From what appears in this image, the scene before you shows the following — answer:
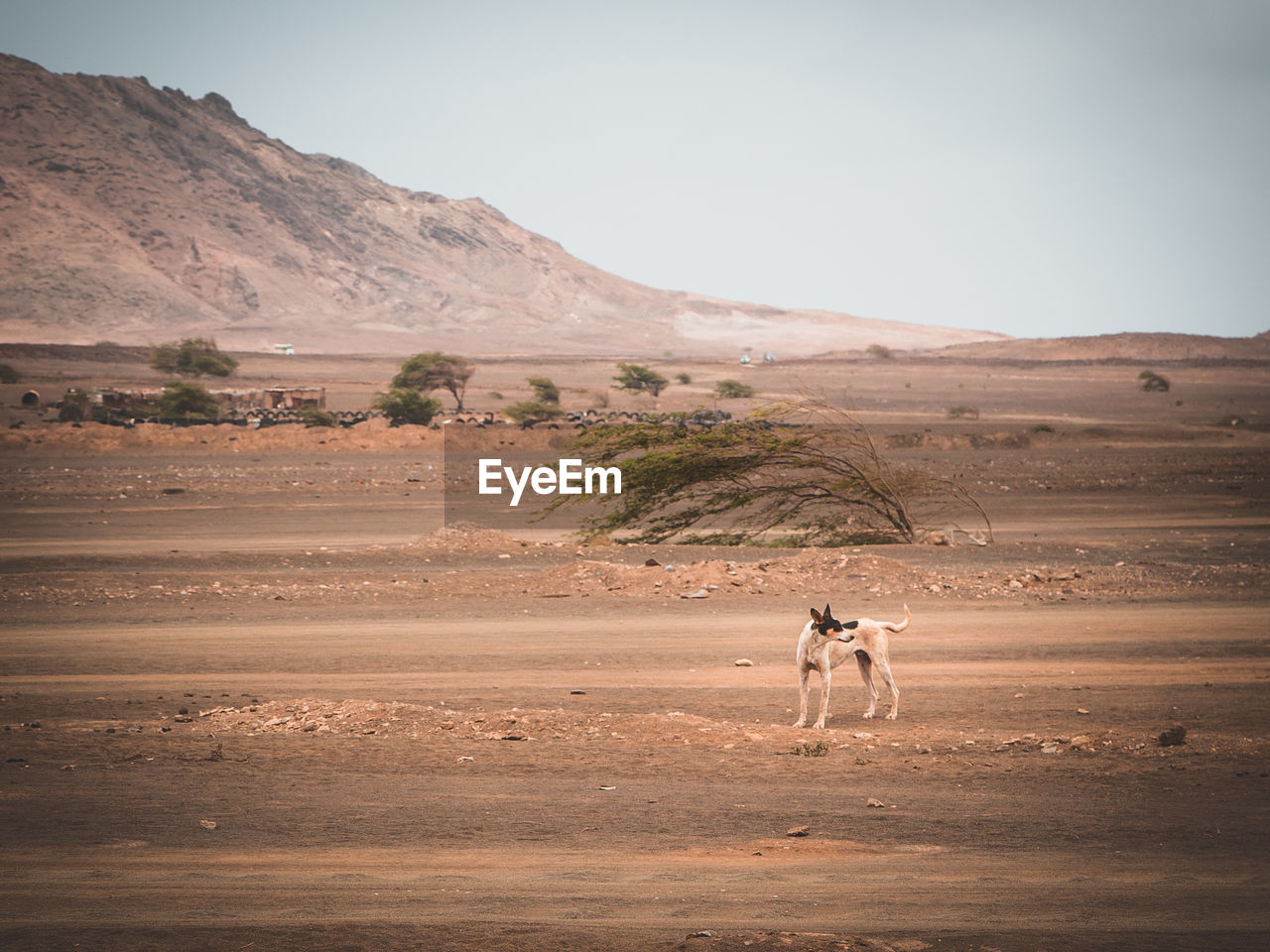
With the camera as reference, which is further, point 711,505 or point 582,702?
point 711,505

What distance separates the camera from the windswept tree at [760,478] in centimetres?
2630

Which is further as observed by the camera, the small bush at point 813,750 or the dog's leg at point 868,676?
the dog's leg at point 868,676

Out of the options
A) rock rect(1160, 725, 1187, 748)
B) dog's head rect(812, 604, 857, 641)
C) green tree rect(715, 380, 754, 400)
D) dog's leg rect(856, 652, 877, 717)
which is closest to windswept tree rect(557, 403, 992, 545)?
dog's leg rect(856, 652, 877, 717)

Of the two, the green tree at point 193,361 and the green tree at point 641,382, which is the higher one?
the green tree at point 193,361

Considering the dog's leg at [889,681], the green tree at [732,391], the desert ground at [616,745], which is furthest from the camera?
the green tree at [732,391]

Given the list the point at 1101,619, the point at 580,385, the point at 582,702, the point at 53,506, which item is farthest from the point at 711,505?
the point at 580,385

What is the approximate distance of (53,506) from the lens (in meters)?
35.9

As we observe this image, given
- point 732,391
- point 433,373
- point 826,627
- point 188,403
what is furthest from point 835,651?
point 732,391

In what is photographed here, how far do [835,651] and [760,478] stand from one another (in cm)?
1594

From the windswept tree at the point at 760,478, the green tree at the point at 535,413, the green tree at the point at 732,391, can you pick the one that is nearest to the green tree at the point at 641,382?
the green tree at the point at 732,391

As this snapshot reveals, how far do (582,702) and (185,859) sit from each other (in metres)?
5.77

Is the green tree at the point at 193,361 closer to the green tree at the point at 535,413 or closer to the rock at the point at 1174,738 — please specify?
the green tree at the point at 535,413

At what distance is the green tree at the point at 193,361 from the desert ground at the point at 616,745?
84.3m

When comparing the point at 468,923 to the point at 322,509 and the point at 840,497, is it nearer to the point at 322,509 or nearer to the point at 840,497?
the point at 840,497
